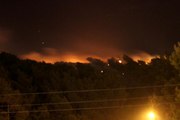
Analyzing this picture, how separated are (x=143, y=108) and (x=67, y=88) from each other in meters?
7.35

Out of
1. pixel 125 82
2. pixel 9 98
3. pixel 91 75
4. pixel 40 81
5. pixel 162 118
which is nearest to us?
pixel 9 98

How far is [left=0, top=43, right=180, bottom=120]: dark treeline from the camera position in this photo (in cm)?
3647

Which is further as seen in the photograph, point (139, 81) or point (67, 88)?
point (139, 81)

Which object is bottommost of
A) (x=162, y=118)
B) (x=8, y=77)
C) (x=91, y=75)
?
(x=162, y=118)

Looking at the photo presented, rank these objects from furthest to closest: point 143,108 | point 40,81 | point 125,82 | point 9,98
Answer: point 125,82 < point 143,108 < point 40,81 < point 9,98

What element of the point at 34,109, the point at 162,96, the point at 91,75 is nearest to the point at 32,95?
the point at 34,109

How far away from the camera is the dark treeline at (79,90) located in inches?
1436

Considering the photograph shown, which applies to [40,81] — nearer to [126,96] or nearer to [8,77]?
[8,77]

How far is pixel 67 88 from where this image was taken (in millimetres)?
46094

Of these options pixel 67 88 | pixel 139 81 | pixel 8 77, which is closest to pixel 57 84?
pixel 67 88

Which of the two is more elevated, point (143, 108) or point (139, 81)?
point (139, 81)

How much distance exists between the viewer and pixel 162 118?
3888 centimetres

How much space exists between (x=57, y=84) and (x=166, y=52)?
37.6 ft

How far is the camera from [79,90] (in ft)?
150
